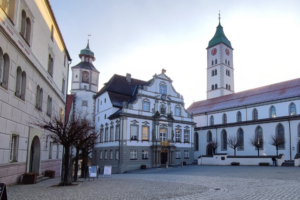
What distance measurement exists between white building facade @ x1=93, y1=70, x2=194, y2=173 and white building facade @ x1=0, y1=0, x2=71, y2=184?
17.1m

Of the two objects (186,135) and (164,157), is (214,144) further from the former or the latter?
(164,157)

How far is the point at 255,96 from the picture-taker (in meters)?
53.2

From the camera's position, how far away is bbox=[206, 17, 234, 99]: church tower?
77.8 m

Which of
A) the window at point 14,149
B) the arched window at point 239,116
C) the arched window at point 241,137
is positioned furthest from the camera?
the arched window at point 239,116

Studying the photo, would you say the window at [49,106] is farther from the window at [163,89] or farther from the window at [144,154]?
the window at [163,89]

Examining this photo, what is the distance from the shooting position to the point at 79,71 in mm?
54438

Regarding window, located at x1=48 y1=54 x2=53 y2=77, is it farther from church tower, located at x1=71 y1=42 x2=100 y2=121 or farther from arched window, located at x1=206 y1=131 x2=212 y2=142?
arched window, located at x1=206 y1=131 x2=212 y2=142

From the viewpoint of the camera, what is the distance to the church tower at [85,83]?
51.3 meters

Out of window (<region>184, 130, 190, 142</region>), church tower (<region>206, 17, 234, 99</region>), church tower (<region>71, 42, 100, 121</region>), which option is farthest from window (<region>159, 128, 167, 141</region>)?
church tower (<region>206, 17, 234, 99</region>)

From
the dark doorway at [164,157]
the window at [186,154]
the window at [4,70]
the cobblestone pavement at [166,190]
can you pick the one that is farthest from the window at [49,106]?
the window at [186,154]

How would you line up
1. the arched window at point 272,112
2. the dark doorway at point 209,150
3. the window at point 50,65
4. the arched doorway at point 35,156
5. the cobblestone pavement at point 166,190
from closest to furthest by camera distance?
the cobblestone pavement at point 166,190
the arched doorway at point 35,156
the window at point 50,65
the arched window at point 272,112
the dark doorway at point 209,150

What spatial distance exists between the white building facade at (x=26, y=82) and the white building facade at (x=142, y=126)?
56.0ft

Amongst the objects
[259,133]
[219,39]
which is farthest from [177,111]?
[219,39]

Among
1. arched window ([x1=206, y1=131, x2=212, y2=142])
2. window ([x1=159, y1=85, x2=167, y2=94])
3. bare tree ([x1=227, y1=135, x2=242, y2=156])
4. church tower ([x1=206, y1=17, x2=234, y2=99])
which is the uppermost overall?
church tower ([x1=206, y1=17, x2=234, y2=99])
